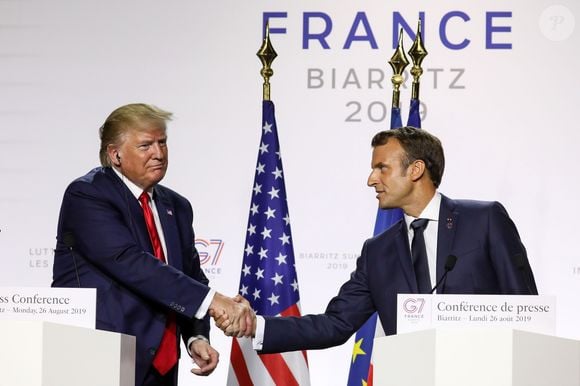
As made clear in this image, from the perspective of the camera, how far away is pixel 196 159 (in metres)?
7.77

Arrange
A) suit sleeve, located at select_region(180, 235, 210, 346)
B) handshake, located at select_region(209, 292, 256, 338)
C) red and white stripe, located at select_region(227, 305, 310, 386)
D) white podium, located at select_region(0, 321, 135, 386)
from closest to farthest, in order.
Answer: white podium, located at select_region(0, 321, 135, 386), handshake, located at select_region(209, 292, 256, 338), suit sleeve, located at select_region(180, 235, 210, 346), red and white stripe, located at select_region(227, 305, 310, 386)

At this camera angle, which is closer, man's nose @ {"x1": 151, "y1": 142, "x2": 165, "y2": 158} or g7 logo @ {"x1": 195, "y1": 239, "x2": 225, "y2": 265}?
man's nose @ {"x1": 151, "y1": 142, "x2": 165, "y2": 158}

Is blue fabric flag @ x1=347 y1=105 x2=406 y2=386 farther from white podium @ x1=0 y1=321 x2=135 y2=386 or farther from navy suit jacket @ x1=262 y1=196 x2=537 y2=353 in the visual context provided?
white podium @ x1=0 y1=321 x2=135 y2=386

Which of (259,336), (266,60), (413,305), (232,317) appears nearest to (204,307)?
(232,317)

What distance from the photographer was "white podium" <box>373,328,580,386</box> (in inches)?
166

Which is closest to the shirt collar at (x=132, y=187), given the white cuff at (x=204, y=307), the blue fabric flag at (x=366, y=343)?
the white cuff at (x=204, y=307)

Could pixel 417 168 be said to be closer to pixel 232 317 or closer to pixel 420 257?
pixel 420 257

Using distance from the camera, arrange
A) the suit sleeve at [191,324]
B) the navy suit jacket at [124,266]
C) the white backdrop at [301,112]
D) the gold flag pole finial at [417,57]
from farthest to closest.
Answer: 1. the white backdrop at [301,112]
2. the gold flag pole finial at [417,57]
3. the suit sleeve at [191,324]
4. the navy suit jacket at [124,266]

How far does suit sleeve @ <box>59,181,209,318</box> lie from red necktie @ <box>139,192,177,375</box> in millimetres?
106

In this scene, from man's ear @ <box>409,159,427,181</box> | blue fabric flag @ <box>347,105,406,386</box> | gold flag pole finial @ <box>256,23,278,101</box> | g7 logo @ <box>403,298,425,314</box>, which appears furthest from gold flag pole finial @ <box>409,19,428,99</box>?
g7 logo @ <box>403,298,425,314</box>

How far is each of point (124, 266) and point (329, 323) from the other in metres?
1.13

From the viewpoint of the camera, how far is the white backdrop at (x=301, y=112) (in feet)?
24.7

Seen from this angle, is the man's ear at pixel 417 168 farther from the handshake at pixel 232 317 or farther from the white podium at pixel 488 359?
the white podium at pixel 488 359

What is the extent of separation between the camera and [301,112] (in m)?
7.72
